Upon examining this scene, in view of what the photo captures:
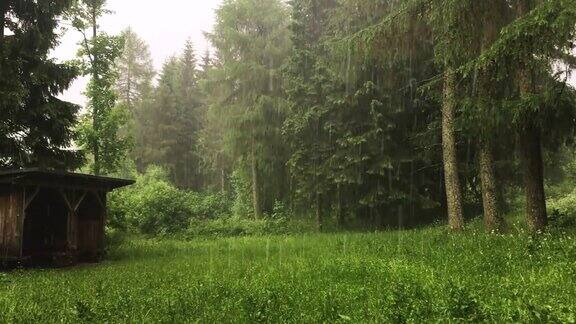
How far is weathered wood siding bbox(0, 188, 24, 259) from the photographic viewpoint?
53.7 ft

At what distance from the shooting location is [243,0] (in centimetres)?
3394

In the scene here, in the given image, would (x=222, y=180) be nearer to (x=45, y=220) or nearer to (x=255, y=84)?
(x=255, y=84)

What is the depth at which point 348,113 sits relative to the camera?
25172 millimetres

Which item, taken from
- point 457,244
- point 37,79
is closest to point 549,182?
point 457,244

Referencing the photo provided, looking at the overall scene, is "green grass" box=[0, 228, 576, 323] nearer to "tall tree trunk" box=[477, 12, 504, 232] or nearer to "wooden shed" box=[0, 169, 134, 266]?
"tall tree trunk" box=[477, 12, 504, 232]

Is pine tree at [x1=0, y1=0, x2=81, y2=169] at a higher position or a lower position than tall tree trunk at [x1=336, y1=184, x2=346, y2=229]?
higher

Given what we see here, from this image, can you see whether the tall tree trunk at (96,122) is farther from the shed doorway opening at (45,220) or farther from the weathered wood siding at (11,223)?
the weathered wood siding at (11,223)

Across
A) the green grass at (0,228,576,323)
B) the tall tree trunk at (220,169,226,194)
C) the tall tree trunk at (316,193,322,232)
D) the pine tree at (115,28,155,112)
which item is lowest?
the green grass at (0,228,576,323)

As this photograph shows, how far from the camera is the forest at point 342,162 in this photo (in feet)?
24.0

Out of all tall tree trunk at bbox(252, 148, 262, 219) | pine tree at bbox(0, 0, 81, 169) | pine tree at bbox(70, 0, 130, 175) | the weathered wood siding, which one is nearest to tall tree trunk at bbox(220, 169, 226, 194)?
tall tree trunk at bbox(252, 148, 262, 219)

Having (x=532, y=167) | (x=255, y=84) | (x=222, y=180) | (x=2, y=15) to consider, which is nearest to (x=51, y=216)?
(x=2, y=15)

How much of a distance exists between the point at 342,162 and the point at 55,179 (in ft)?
43.7

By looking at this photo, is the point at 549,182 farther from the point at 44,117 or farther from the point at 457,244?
the point at 44,117

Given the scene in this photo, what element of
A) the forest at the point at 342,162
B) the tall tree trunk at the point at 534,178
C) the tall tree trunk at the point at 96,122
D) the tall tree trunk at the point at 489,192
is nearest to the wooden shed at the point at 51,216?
the forest at the point at 342,162
